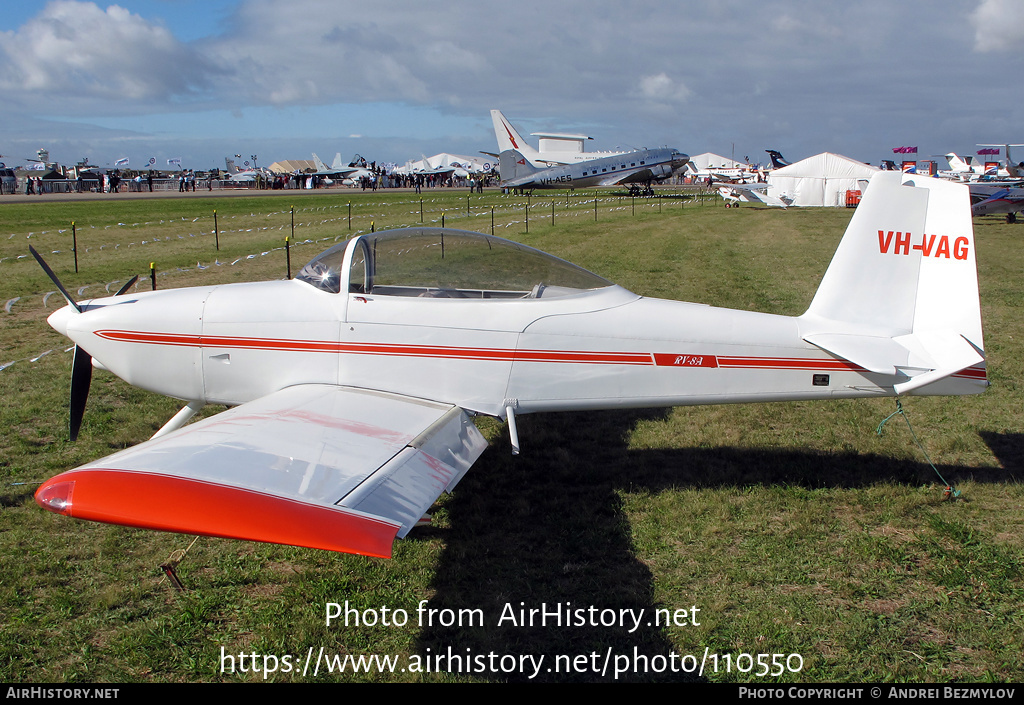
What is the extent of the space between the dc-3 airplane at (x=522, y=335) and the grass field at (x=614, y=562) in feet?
2.63

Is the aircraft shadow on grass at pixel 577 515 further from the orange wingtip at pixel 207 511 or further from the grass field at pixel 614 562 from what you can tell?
the orange wingtip at pixel 207 511

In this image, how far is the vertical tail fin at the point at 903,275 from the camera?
190 inches

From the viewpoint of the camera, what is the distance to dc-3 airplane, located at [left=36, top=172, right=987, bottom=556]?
4.77 metres

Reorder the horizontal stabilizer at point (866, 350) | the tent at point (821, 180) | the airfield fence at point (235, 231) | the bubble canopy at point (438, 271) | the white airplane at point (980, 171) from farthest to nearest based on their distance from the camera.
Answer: the white airplane at point (980, 171)
the tent at point (821, 180)
the airfield fence at point (235, 231)
the bubble canopy at point (438, 271)
the horizontal stabilizer at point (866, 350)

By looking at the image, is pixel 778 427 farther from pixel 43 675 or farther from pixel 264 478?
pixel 43 675

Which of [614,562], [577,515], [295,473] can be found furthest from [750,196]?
[295,473]

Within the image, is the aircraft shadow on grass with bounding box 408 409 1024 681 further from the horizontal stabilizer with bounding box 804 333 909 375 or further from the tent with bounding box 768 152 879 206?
the tent with bounding box 768 152 879 206

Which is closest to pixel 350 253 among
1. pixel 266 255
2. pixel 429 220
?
pixel 266 255

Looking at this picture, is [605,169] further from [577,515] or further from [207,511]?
[207,511]

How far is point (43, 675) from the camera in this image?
320 centimetres

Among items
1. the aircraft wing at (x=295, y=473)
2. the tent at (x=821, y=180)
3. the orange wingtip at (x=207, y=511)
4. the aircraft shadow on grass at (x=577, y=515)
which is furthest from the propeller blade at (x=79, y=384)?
the tent at (x=821, y=180)

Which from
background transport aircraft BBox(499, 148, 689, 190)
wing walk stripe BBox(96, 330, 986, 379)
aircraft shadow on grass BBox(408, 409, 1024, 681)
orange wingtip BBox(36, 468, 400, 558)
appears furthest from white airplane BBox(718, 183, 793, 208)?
orange wingtip BBox(36, 468, 400, 558)

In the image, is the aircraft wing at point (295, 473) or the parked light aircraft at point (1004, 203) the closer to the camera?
the aircraft wing at point (295, 473)

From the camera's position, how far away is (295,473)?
133 inches
